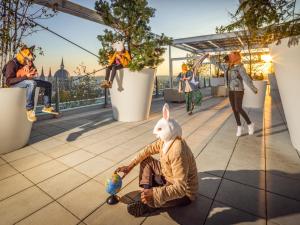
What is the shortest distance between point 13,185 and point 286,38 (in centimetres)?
380

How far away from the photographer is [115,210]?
5.49 ft

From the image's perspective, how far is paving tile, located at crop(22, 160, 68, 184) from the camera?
225cm

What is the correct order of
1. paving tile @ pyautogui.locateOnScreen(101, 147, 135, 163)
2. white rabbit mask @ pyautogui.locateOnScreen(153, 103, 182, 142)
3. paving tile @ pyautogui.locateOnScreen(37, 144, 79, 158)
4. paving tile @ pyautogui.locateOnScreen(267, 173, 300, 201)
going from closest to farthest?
white rabbit mask @ pyautogui.locateOnScreen(153, 103, 182, 142)
paving tile @ pyautogui.locateOnScreen(267, 173, 300, 201)
paving tile @ pyautogui.locateOnScreen(101, 147, 135, 163)
paving tile @ pyautogui.locateOnScreen(37, 144, 79, 158)

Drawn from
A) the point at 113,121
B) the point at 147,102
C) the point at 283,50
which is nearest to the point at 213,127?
the point at 147,102

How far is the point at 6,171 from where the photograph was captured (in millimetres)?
2395

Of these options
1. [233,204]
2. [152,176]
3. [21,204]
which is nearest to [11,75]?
[21,204]

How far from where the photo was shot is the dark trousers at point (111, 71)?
466cm

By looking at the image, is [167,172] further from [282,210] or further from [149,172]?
[282,210]

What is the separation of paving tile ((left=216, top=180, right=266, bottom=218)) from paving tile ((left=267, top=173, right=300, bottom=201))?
0.17 meters

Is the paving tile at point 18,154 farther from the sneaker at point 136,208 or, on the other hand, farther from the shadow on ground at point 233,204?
the sneaker at point 136,208

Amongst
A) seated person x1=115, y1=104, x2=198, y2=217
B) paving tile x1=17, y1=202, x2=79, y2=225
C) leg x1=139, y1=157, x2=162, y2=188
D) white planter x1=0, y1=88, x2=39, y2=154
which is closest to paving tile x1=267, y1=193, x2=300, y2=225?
seated person x1=115, y1=104, x2=198, y2=217

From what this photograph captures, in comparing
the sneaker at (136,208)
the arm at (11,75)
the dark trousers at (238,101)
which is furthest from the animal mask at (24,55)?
the dark trousers at (238,101)

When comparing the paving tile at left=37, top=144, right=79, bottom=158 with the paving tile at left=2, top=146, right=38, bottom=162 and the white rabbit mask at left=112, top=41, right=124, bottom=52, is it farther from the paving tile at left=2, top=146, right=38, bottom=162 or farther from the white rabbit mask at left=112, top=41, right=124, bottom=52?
the white rabbit mask at left=112, top=41, right=124, bottom=52

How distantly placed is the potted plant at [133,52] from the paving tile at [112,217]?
330 centimetres
